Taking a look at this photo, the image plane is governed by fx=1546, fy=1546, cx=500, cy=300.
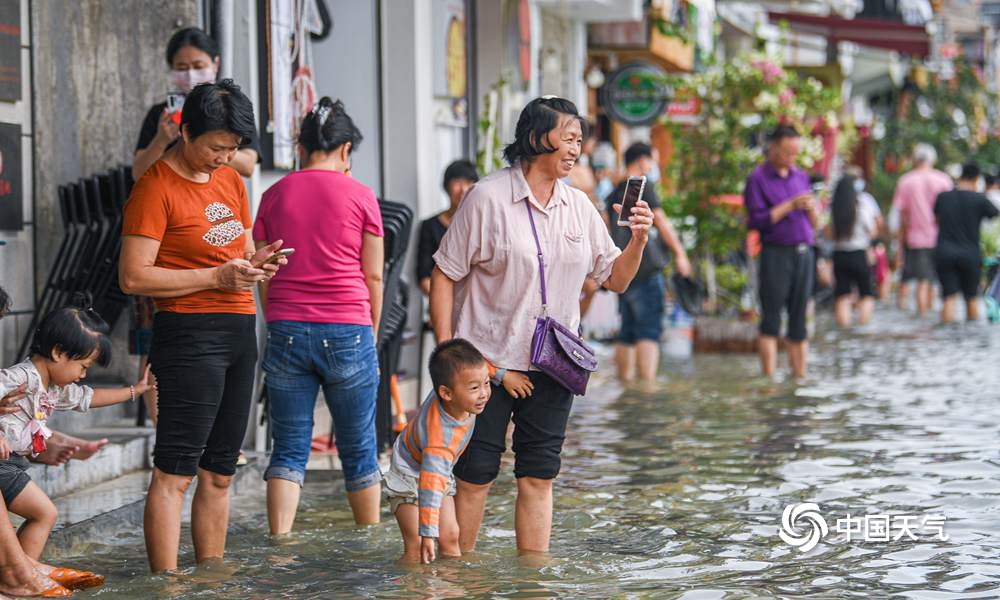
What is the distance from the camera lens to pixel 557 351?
5984 mm

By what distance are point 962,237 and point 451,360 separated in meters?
14.1

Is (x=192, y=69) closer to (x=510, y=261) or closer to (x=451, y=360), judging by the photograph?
(x=510, y=261)

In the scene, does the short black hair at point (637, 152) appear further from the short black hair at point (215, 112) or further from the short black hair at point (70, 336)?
the short black hair at point (70, 336)

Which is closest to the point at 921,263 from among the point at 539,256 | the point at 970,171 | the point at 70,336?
the point at 970,171

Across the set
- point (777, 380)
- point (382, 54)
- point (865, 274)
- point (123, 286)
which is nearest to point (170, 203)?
point (123, 286)

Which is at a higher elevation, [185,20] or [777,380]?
[185,20]

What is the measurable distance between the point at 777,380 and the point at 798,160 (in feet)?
12.7

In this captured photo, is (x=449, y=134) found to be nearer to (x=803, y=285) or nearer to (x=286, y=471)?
(x=803, y=285)

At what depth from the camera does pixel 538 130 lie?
599cm

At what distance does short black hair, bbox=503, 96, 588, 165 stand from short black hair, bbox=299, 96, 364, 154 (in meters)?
0.92

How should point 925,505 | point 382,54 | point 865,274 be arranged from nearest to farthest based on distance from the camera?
point 925,505, point 382,54, point 865,274

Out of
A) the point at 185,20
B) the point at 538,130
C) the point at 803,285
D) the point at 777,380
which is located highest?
the point at 185,20

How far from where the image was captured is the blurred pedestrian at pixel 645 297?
12.2 metres

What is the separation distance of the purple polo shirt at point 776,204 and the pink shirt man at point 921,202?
867 cm
